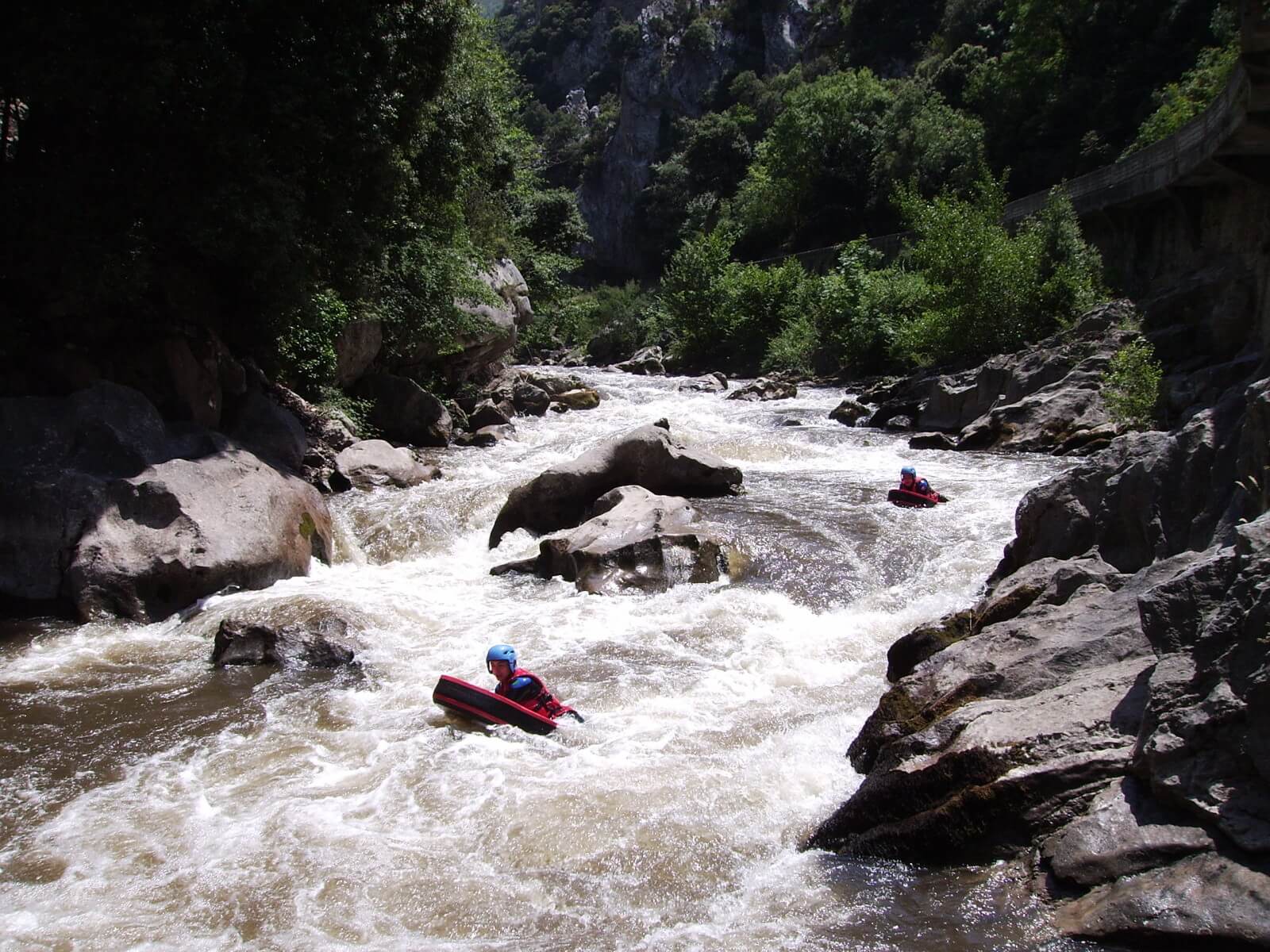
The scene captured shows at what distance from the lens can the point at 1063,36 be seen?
3697cm

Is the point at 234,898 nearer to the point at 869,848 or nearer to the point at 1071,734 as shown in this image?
the point at 869,848

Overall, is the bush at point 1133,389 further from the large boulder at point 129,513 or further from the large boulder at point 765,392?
the large boulder at point 129,513

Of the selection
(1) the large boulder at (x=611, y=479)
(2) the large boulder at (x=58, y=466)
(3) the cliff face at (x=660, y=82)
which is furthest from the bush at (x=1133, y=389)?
(3) the cliff face at (x=660, y=82)

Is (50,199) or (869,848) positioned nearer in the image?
(869,848)

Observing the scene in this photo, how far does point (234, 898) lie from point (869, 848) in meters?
3.14

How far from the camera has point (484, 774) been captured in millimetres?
5953

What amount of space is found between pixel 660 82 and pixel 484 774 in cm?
7538

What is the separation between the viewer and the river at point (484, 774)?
14.3ft

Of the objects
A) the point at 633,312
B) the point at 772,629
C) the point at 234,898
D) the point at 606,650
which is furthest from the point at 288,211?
the point at 633,312

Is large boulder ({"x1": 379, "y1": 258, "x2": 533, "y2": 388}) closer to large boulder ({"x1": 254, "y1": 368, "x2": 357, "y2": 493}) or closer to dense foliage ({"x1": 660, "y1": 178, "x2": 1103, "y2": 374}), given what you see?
large boulder ({"x1": 254, "y1": 368, "x2": 357, "y2": 493})

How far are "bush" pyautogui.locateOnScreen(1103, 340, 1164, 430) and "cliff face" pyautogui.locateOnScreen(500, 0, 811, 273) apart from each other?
5485 cm

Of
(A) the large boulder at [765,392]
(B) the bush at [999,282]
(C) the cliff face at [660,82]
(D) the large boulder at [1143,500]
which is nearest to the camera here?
(D) the large boulder at [1143,500]

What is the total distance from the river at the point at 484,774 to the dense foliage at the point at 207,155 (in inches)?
149

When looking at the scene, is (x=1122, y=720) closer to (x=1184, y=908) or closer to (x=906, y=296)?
(x=1184, y=908)
